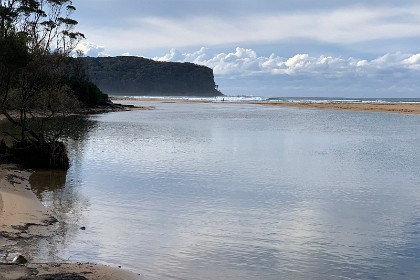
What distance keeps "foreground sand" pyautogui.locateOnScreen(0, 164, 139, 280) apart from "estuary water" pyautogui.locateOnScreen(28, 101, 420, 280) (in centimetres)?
55

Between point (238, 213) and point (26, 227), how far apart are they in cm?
555

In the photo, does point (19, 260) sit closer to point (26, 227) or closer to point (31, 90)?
point (26, 227)

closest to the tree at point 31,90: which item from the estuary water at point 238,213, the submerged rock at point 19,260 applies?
the estuary water at point 238,213

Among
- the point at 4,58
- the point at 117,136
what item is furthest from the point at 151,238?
the point at 117,136

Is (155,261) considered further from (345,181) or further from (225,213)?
(345,181)

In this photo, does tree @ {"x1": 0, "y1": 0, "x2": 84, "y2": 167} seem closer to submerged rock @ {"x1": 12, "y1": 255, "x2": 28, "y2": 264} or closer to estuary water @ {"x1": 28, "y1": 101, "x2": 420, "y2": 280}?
estuary water @ {"x1": 28, "y1": 101, "x2": 420, "y2": 280}

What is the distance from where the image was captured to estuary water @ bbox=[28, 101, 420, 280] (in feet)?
32.3

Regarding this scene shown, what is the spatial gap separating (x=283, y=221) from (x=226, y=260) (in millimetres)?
3509

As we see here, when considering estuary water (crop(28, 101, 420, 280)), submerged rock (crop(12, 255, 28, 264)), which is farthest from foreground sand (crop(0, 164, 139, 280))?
estuary water (crop(28, 101, 420, 280))

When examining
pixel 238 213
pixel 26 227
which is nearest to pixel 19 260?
pixel 26 227

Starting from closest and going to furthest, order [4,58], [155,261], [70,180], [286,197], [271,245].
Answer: [155,261], [271,245], [286,197], [70,180], [4,58]

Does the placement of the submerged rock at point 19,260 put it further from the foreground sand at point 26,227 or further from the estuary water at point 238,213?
the estuary water at point 238,213

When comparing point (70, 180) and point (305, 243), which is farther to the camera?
point (70, 180)

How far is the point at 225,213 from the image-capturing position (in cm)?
1388
